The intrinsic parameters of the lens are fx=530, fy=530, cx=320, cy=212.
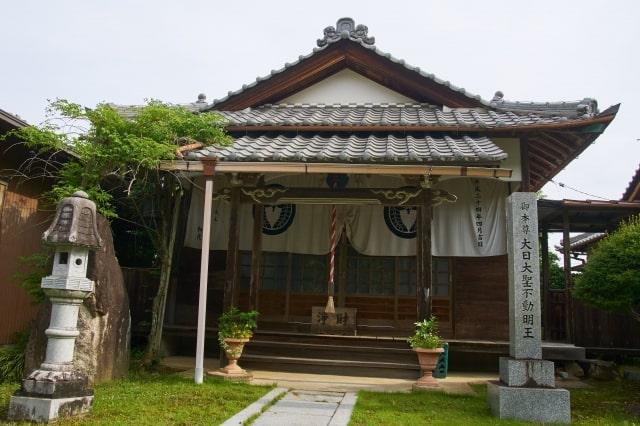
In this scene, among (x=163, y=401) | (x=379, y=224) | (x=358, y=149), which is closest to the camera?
(x=163, y=401)

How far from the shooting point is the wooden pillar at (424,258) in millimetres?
8688

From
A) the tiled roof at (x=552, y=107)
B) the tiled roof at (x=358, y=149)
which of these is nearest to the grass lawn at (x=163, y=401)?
the tiled roof at (x=358, y=149)

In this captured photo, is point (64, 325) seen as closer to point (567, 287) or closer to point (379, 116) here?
point (379, 116)

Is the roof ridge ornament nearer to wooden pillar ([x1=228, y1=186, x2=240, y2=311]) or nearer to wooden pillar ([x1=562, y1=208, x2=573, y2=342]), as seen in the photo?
wooden pillar ([x1=228, y1=186, x2=240, y2=311])

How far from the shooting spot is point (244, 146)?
32.0 feet

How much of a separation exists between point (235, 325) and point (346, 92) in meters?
6.60

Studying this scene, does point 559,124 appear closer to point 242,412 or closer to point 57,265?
point 242,412

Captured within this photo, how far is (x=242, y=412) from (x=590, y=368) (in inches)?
283

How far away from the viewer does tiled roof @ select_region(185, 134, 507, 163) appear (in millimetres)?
8617

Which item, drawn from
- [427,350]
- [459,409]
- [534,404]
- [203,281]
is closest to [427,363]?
[427,350]

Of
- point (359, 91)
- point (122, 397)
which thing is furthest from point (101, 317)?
point (359, 91)

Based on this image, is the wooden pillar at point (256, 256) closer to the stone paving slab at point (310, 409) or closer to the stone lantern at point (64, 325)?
the stone paving slab at point (310, 409)

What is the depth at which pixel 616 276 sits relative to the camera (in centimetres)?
770

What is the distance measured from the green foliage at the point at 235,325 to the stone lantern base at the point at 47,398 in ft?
9.76
